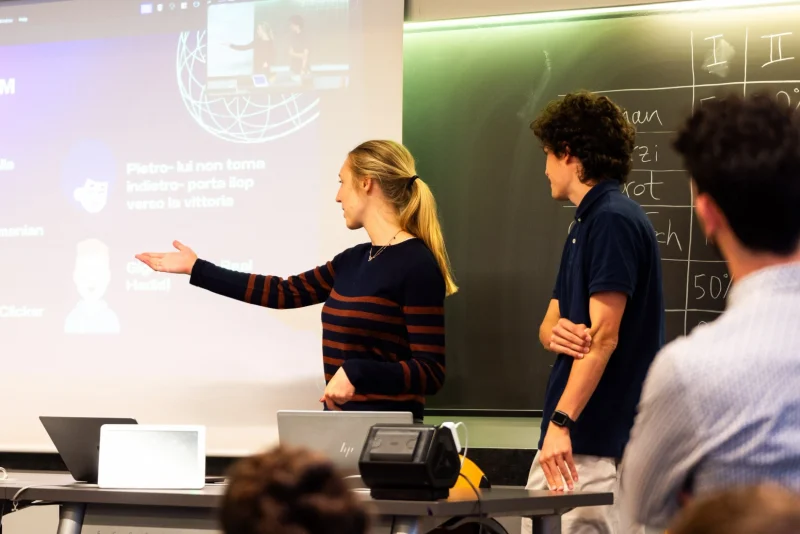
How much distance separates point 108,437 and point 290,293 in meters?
1.02

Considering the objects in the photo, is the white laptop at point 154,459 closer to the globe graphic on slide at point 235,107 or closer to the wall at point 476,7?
the globe graphic on slide at point 235,107

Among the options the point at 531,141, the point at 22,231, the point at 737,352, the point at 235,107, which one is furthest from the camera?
the point at 22,231

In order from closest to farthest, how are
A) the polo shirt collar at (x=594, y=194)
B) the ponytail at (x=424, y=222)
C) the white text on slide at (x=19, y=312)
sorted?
the polo shirt collar at (x=594, y=194) → the ponytail at (x=424, y=222) → the white text on slide at (x=19, y=312)

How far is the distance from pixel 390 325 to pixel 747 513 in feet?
7.53

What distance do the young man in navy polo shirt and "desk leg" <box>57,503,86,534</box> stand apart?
1138 mm

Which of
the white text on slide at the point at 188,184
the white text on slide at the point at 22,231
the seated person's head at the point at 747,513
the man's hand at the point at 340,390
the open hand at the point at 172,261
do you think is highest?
the white text on slide at the point at 188,184

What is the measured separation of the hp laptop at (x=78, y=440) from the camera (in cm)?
253

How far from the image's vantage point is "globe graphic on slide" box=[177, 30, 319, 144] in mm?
3857

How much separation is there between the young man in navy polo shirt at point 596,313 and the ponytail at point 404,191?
579mm

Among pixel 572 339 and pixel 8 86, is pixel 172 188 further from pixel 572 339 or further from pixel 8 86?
pixel 572 339

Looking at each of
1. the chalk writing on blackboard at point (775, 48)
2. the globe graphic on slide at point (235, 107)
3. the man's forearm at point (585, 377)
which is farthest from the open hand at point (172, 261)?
the chalk writing on blackboard at point (775, 48)

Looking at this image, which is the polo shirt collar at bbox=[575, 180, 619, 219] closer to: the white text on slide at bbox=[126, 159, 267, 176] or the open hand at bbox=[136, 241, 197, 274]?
the open hand at bbox=[136, 241, 197, 274]

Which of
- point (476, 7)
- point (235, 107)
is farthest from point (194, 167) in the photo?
point (476, 7)

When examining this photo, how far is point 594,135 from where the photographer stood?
8.55 ft
